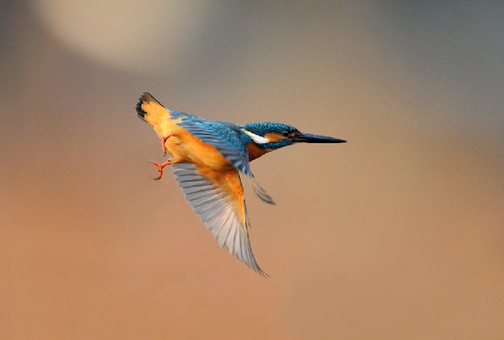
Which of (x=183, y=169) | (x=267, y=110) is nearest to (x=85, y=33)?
(x=267, y=110)

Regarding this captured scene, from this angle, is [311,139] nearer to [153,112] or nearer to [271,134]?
[271,134]

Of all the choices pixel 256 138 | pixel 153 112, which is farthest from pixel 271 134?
pixel 153 112

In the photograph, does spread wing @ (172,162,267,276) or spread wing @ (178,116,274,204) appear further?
spread wing @ (172,162,267,276)

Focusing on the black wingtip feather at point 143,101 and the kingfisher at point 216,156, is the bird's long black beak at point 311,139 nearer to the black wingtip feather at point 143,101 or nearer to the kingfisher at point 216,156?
the kingfisher at point 216,156

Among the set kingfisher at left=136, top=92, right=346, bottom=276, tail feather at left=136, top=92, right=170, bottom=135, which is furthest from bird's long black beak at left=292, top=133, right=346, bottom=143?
tail feather at left=136, top=92, right=170, bottom=135

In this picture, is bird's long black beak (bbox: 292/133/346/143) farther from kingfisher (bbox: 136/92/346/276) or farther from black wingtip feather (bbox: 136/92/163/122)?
black wingtip feather (bbox: 136/92/163/122)

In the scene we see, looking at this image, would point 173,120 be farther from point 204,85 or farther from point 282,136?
point 204,85

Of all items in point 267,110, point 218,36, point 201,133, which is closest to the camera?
point 201,133
